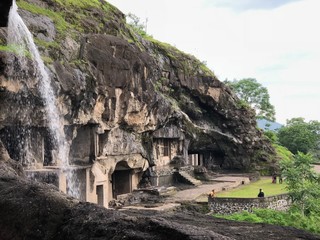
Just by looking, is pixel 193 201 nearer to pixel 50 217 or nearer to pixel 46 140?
pixel 46 140

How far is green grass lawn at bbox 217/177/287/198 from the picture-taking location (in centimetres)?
2907

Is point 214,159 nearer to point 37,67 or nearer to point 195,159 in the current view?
point 195,159

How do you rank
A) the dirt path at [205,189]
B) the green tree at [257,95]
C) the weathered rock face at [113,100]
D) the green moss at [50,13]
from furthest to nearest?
1. the green tree at [257,95]
2. the dirt path at [205,189]
3. the green moss at [50,13]
4. the weathered rock face at [113,100]

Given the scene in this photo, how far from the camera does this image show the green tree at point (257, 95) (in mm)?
62031

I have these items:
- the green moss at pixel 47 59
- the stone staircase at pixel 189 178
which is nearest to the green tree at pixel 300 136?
the stone staircase at pixel 189 178

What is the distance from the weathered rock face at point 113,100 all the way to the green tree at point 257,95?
19532 millimetres

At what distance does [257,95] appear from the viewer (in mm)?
62125

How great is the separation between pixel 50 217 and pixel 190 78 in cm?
3609

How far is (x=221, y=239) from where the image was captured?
3.70 metres

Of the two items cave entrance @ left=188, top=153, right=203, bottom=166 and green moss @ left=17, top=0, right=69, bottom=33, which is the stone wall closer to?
green moss @ left=17, top=0, right=69, bottom=33

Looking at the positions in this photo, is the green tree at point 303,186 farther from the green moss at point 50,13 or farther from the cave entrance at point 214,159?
the cave entrance at point 214,159

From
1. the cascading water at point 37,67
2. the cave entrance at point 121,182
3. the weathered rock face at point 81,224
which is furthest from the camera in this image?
the cave entrance at point 121,182

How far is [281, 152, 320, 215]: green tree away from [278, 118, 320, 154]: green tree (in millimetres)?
36220

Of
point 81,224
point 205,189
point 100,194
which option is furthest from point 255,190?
point 81,224
